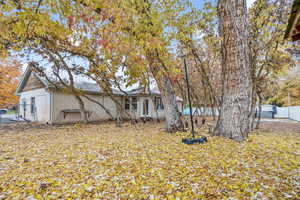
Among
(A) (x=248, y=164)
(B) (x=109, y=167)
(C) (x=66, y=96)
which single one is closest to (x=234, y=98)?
(A) (x=248, y=164)

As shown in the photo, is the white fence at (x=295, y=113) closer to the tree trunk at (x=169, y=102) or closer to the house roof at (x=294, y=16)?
the tree trunk at (x=169, y=102)

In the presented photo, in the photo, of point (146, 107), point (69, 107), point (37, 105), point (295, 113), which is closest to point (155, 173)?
point (69, 107)

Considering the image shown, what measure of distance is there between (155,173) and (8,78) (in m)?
18.2

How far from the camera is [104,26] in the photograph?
4.84m

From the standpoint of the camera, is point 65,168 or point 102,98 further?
point 102,98

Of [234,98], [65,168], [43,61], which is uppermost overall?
[43,61]

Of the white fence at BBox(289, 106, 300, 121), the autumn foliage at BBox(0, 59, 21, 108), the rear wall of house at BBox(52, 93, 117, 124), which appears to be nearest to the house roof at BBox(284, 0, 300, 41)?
the rear wall of house at BBox(52, 93, 117, 124)

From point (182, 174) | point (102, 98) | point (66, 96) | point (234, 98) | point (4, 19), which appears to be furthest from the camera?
point (102, 98)

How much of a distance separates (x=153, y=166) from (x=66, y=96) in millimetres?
11112

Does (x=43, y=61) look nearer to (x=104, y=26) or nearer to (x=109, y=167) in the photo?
(x=104, y=26)

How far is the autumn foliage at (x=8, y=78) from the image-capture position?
13111 mm

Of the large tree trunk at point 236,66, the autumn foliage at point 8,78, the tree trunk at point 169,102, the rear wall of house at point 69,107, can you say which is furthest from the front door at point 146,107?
the autumn foliage at point 8,78

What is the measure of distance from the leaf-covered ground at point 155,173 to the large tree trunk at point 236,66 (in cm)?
82

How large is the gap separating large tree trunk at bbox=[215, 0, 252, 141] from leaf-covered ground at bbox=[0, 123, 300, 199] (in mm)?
816
